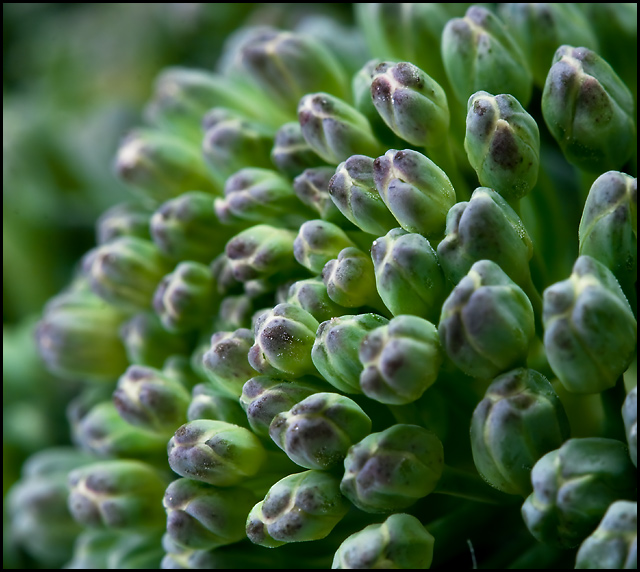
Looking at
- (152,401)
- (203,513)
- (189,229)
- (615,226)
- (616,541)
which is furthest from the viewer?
(189,229)

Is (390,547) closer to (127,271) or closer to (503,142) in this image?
(503,142)

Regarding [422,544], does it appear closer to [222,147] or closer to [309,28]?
[222,147]

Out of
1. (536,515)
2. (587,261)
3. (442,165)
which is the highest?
(442,165)

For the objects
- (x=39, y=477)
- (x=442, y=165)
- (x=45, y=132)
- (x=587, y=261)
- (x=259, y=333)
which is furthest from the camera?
(x=45, y=132)

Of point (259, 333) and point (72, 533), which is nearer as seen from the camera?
point (259, 333)

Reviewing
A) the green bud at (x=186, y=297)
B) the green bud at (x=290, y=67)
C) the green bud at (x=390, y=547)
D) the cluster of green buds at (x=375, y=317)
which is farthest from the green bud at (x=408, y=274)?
the green bud at (x=290, y=67)

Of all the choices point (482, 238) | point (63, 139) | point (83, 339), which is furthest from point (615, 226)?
point (63, 139)

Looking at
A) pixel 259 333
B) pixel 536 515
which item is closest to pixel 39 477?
pixel 259 333
